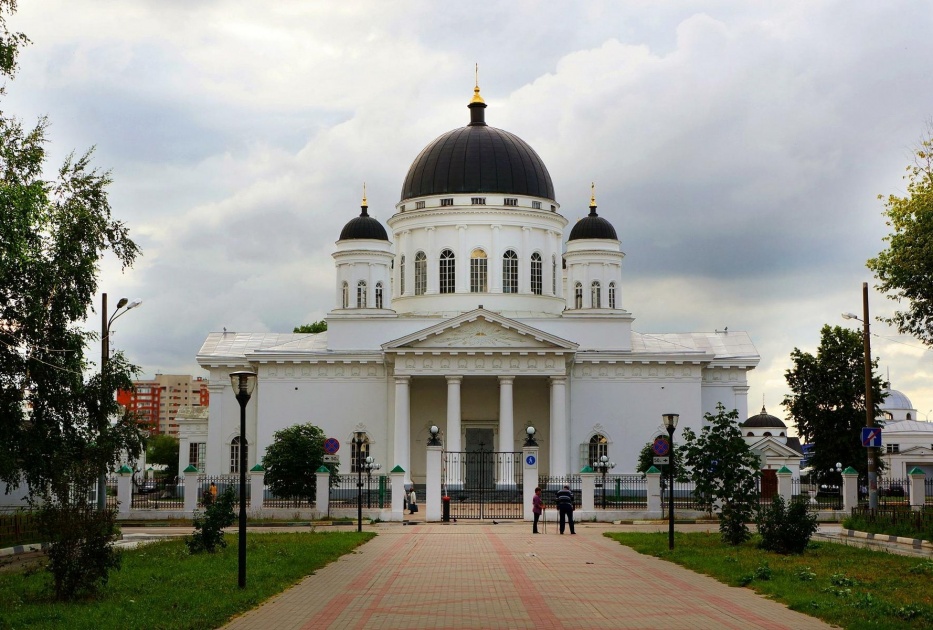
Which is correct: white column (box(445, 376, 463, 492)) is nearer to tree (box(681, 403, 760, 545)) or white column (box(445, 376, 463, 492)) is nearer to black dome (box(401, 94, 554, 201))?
black dome (box(401, 94, 554, 201))

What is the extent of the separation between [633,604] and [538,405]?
42.3m

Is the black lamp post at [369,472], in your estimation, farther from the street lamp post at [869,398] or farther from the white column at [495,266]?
the street lamp post at [869,398]

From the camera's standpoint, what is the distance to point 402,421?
55562mm

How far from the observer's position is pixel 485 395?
194 feet

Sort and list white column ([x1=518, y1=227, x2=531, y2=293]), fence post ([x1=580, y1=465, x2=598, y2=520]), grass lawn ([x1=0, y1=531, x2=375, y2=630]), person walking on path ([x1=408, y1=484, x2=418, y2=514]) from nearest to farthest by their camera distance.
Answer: grass lawn ([x1=0, y1=531, x2=375, y2=630])
fence post ([x1=580, y1=465, x2=598, y2=520])
person walking on path ([x1=408, y1=484, x2=418, y2=514])
white column ([x1=518, y1=227, x2=531, y2=293])

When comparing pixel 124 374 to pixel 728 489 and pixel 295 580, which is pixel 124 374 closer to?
pixel 295 580

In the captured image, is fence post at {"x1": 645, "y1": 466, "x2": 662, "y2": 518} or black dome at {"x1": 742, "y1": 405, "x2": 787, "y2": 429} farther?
black dome at {"x1": 742, "y1": 405, "x2": 787, "y2": 429}

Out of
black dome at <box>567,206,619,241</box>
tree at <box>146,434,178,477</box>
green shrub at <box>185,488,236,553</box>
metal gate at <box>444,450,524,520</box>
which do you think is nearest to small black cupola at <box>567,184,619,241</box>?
black dome at <box>567,206,619,241</box>

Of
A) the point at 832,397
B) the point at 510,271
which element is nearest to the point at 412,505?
the point at 510,271

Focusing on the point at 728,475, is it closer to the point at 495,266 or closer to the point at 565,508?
the point at 565,508

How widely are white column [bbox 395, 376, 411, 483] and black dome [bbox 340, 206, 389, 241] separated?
35.6 ft

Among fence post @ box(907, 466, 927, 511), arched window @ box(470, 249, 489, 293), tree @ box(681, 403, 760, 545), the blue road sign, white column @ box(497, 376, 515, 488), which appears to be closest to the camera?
tree @ box(681, 403, 760, 545)

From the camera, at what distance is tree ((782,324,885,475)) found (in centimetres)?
6303

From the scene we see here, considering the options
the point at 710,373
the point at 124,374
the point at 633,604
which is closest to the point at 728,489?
the point at 633,604
